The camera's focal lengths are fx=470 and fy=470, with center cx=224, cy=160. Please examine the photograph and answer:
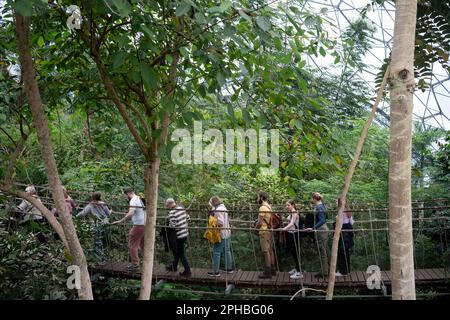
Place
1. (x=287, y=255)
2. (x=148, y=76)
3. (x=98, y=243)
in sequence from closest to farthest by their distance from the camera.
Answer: (x=148, y=76) → (x=98, y=243) → (x=287, y=255)

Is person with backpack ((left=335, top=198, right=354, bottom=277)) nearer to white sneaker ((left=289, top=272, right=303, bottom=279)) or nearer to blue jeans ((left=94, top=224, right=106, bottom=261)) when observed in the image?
white sneaker ((left=289, top=272, right=303, bottom=279))

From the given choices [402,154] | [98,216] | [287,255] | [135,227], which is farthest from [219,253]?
[402,154]

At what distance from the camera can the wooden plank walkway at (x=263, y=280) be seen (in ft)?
20.1

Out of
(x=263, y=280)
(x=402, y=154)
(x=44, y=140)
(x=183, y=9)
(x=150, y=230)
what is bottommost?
(x=263, y=280)

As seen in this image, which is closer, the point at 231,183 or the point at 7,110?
the point at 7,110

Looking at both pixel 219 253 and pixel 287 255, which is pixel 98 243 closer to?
pixel 219 253

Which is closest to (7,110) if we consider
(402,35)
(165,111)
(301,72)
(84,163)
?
(165,111)

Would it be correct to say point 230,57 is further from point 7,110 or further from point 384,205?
point 384,205

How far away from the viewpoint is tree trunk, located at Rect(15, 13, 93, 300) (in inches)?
112

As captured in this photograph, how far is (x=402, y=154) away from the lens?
5.86 ft

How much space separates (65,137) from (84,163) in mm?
974

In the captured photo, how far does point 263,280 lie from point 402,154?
4.79m

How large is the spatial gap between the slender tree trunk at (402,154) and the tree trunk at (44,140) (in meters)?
1.88

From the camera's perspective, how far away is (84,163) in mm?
10523
